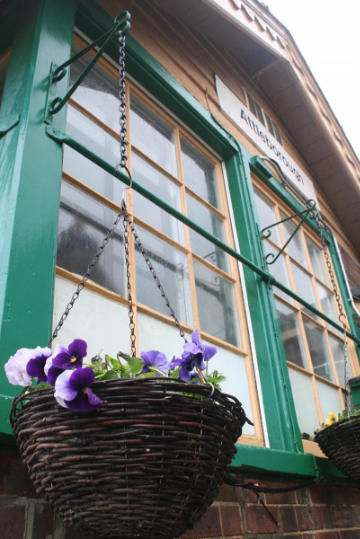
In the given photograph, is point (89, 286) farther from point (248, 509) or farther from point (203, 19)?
point (203, 19)

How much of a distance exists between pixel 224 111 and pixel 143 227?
1.30 metres

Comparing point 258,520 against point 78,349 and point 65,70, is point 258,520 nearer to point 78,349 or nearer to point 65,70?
point 78,349

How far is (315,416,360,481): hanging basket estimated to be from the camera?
1.70 m

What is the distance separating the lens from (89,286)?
5.18 feet

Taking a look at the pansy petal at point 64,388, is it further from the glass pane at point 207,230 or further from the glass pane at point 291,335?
the glass pane at point 291,335

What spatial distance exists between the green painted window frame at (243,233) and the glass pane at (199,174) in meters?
0.10

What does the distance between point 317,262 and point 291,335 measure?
46.8 inches

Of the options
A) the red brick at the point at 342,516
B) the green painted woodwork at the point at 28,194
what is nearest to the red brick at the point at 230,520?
the red brick at the point at 342,516

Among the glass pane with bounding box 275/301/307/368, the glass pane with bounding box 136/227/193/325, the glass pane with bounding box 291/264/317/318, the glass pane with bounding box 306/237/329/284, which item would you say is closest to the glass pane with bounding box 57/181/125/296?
the glass pane with bounding box 136/227/193/325

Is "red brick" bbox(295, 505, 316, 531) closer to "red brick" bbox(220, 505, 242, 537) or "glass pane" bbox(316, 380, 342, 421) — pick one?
"red brick" bbox(220, 505, 242, 537)

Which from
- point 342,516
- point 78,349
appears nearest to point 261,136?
point 342,516

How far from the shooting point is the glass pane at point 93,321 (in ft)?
4.75

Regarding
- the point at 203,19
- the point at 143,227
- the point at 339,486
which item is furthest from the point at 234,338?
the point at 203,19

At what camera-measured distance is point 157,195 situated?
7.26 ft
